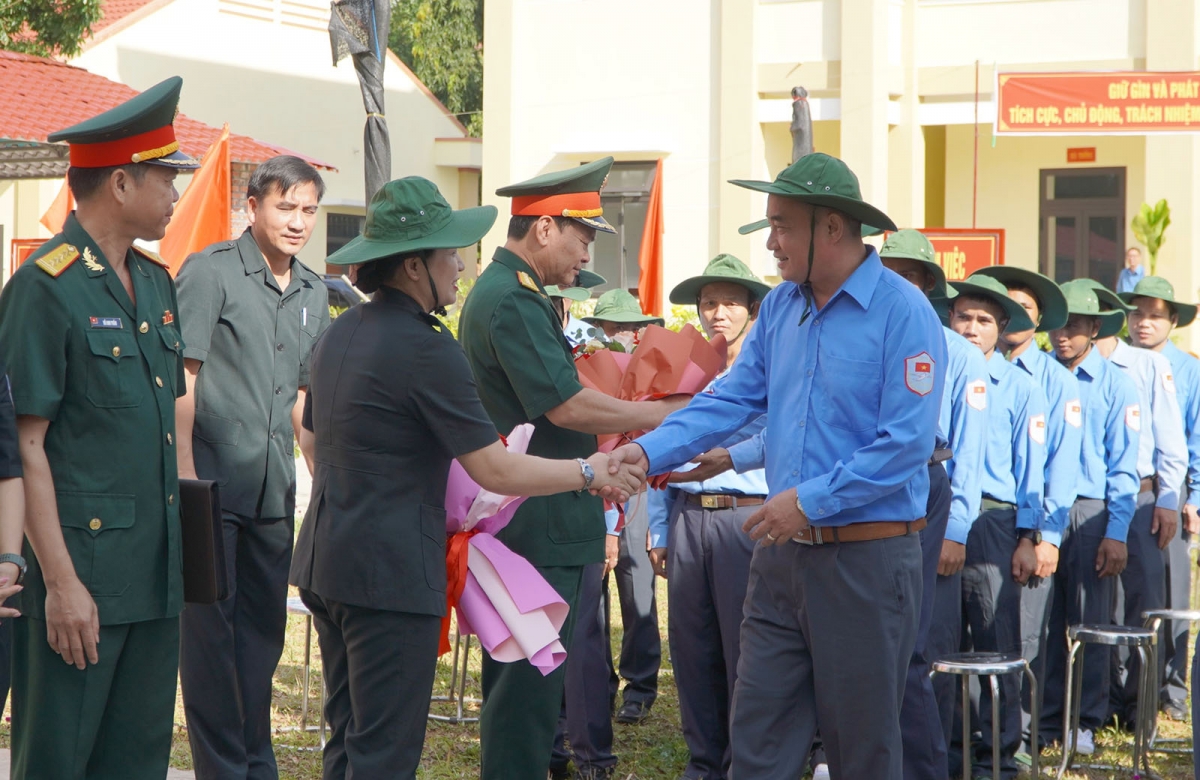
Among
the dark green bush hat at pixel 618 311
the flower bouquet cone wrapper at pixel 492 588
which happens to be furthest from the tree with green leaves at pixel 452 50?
the flower bouquet cone wrapper at pixel 492 588

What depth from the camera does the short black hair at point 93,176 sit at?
11.4ft

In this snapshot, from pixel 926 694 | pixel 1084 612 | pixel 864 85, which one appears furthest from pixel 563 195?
pixel 864 85

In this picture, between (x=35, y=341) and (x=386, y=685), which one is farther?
(x=386, y=685)

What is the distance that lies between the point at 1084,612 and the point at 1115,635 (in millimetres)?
848

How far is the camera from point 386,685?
145 inches

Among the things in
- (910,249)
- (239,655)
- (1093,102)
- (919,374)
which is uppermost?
(1093,102)

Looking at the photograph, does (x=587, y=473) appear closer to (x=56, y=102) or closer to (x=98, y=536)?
(x=98, y=536)

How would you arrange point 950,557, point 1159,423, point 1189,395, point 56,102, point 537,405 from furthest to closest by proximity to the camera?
point 56,102, point 1189,395, point 1159,423, point 950,557, point 537,405

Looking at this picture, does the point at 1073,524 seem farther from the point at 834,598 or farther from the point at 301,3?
A: the point at 301,3

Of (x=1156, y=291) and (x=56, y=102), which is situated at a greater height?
(x=56, y=102)

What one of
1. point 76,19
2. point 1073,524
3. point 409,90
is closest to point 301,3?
point 409,90

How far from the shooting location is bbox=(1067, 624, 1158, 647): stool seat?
599cm

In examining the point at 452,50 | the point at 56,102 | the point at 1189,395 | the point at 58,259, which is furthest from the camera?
the point at 452,50

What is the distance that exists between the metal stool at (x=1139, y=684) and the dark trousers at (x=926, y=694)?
109 cm
